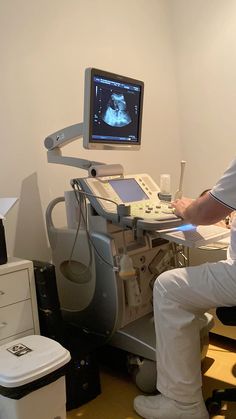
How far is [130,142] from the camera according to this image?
197cm

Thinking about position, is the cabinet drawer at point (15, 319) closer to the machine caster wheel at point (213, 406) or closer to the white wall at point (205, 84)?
the machine caster wheel at point (213, 406)

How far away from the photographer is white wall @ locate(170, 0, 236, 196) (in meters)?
2.55

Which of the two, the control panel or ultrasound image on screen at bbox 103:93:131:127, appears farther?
ultrasound image on screen at bbox 103:93:131:127

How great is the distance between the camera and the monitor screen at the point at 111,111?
5.48 feet

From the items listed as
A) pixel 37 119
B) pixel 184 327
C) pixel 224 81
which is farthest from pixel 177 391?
pixel 224 81

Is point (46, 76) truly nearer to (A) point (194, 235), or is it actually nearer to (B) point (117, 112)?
(B) point (117, 112)

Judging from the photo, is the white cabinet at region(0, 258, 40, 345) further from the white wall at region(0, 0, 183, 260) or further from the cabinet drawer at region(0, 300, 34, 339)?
the white wall at region(0, 0, 183, 260)

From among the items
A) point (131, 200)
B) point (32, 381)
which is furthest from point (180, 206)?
point (32, 381)

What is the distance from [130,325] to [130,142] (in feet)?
3.00

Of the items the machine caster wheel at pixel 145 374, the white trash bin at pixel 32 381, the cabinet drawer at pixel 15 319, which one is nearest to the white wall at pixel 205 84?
the machine caster wheel at pixel 145 374

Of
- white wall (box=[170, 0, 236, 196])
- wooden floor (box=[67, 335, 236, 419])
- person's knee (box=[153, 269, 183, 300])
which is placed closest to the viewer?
person's knee (box=[153, 269, 183, 300])

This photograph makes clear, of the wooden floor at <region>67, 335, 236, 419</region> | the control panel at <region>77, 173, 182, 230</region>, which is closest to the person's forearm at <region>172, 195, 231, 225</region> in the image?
the control panel at <region>77, 173, 182, 230</region>

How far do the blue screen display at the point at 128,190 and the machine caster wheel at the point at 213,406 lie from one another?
0.94m

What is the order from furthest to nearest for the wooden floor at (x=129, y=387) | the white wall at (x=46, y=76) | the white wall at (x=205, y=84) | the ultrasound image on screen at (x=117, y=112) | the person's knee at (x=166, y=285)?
the white wall at (x=205, y=84), the white wall at (x=46, y=76), the ultrasound image on screen at (x=117, y=112), the wooden floor at (x=129, y=387), the person's knee at (x=166, y=285)
